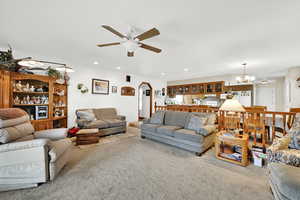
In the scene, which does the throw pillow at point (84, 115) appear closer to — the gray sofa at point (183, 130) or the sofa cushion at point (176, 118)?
the gray sofa at point (183, 130)

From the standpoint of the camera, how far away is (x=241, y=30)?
2242mm

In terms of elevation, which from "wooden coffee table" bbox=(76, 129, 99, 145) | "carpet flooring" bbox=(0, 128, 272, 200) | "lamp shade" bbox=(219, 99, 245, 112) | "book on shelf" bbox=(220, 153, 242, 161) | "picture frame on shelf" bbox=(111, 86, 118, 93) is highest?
"picture frame on shelf" bbox=(111, 86, 118, 93)

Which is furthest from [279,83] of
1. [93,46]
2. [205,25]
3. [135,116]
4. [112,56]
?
[93,46]

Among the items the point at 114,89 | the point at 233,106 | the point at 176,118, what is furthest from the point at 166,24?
the point at 114,89

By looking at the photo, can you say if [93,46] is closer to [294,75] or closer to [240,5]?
[240,5]

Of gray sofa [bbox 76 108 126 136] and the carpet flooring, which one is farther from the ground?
gray sofa [bbox 76 108 126 136]

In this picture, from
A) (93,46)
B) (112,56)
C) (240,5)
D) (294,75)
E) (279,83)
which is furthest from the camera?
(279,83)

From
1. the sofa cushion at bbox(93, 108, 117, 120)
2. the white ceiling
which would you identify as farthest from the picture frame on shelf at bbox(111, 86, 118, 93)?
the white ceiling

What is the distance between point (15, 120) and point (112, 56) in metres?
2.58

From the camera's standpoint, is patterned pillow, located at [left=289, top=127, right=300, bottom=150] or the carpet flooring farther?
patterned pillow, located at [left=289, top=127, right=300, bottom=150]

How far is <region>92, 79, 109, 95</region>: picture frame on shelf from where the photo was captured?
4992 millimetres

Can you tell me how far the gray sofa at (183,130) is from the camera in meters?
2.88

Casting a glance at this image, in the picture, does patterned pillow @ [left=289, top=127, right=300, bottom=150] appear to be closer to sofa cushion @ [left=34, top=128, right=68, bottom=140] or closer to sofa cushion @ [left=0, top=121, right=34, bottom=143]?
sofa cushion @ [left=34, top=128, right=68, bottom=140]

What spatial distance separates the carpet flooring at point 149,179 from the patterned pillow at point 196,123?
2.06ft
